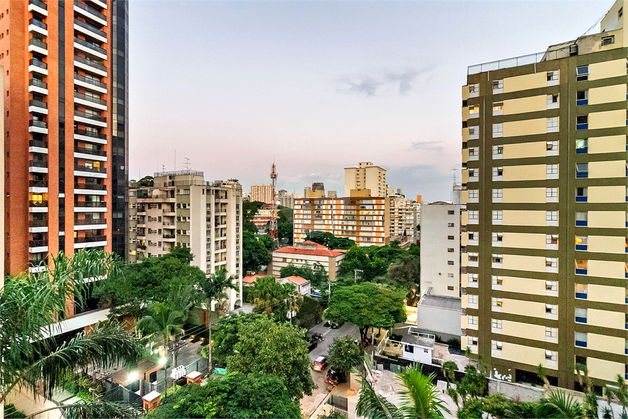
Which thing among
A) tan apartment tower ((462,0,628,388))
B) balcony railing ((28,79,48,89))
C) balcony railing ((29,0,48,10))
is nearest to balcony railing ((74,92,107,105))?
balcony railing ((28,79,48,89))

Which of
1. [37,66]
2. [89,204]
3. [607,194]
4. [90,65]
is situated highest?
[90,65]

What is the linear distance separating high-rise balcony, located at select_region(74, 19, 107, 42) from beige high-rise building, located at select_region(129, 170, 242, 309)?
330 inches

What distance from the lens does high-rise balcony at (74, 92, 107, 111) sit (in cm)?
1380

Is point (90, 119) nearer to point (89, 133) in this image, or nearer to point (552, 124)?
point (89, 133)

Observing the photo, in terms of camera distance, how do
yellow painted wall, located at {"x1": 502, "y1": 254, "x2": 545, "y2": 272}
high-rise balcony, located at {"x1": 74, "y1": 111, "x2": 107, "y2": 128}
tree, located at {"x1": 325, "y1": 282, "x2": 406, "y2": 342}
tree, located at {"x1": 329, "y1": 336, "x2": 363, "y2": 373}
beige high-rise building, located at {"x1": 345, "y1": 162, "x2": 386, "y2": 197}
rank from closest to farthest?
yellow painted wall, located at {"x1": 502, "y1": 254, "x2": 545, "y2": 272}
tree, located at {"x1": 329, "y1": 336, "x2": 363, "y2": 373}
tree, located at {"x1": 325, "y1": 282, "x2": 406, "y2": 342}
high-rise balcony, located at {"x1": 74, "y1": 111, "x2": 107, "y2": 128}
beige high-rise building, located at {"x1": 345, "y1": 162, "x2": 386, "y2": 197}

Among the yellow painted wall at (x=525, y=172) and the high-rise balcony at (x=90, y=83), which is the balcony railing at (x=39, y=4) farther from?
the yellow painted wall at (x=525, y=172)

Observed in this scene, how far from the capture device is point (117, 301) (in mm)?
12062

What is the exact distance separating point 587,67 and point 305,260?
20751mm

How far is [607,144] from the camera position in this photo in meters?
9.47

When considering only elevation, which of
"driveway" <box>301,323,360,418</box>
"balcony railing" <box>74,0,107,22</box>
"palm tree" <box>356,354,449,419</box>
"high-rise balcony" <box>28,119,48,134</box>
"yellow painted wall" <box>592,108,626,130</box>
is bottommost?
"driveway" <box>301,323,360,418</box>

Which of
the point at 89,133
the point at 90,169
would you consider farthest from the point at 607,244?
the point at 89,133

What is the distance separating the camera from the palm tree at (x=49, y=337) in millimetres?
3404

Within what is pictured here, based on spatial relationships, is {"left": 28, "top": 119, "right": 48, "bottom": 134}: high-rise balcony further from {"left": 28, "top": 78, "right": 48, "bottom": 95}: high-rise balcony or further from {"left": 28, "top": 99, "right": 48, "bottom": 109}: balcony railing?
{"left": 28, "top": 78, "right": 48, "bottom": 95}: high-rise balcony

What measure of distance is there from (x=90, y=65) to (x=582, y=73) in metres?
20.7
